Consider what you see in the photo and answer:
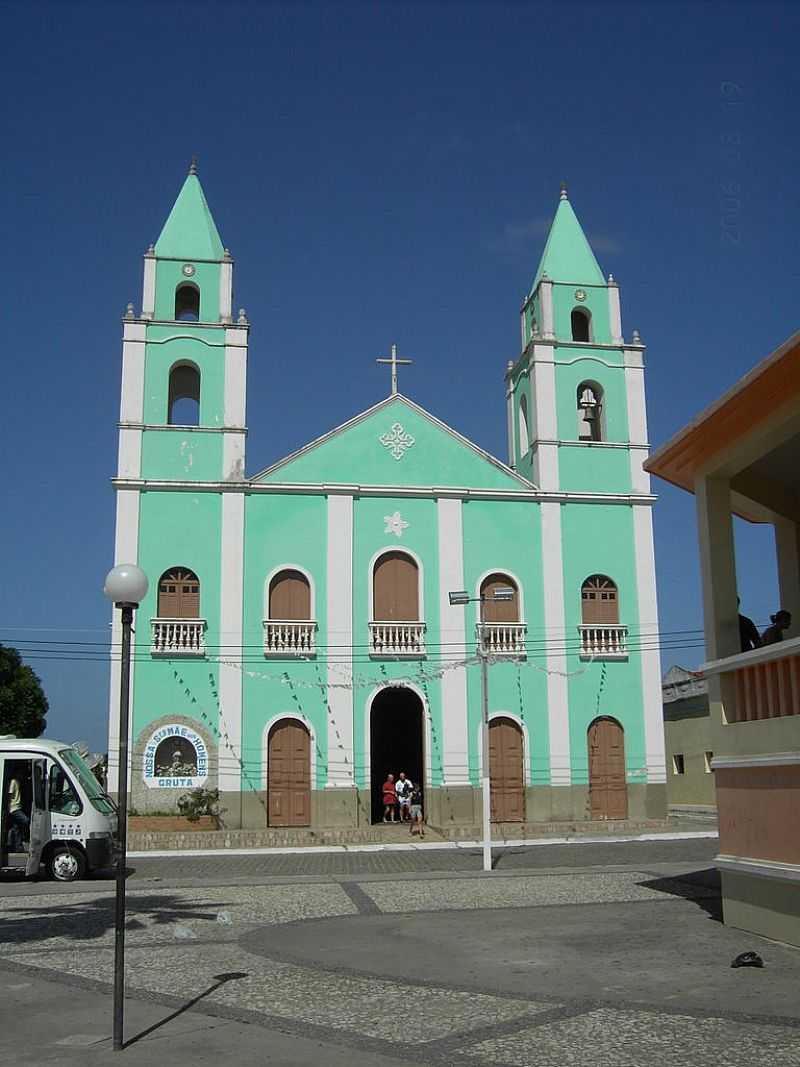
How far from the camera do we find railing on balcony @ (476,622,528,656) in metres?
27.4

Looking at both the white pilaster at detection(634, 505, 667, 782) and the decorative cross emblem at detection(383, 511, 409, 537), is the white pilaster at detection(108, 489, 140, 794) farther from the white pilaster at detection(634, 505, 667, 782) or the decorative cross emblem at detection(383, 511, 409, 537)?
the white pilaster at detection(634, 505, 667, 782)

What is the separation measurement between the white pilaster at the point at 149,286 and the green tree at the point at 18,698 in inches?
742

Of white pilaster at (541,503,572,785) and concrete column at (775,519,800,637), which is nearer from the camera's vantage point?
concrete column at (775,519,800,637)

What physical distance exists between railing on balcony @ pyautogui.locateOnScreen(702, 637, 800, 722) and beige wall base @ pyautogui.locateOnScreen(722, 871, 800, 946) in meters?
1.46

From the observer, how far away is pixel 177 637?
85.5 ft

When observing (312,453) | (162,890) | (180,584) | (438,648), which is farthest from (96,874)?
(312,453)

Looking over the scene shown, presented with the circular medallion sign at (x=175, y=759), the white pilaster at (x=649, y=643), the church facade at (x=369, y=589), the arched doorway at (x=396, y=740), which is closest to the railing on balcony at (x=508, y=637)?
the church facade at (x=369, y=589)

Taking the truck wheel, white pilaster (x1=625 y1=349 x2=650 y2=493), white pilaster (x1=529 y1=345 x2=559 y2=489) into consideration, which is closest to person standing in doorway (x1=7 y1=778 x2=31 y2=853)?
the truck wheel

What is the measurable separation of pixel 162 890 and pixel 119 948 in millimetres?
8790

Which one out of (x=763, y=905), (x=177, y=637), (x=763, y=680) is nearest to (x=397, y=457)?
(x=177, y=637)

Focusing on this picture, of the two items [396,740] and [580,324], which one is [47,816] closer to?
[396,740]

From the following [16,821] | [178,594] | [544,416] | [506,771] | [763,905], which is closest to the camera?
[763,905]

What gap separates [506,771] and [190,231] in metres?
16.2

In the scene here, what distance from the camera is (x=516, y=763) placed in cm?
2698
